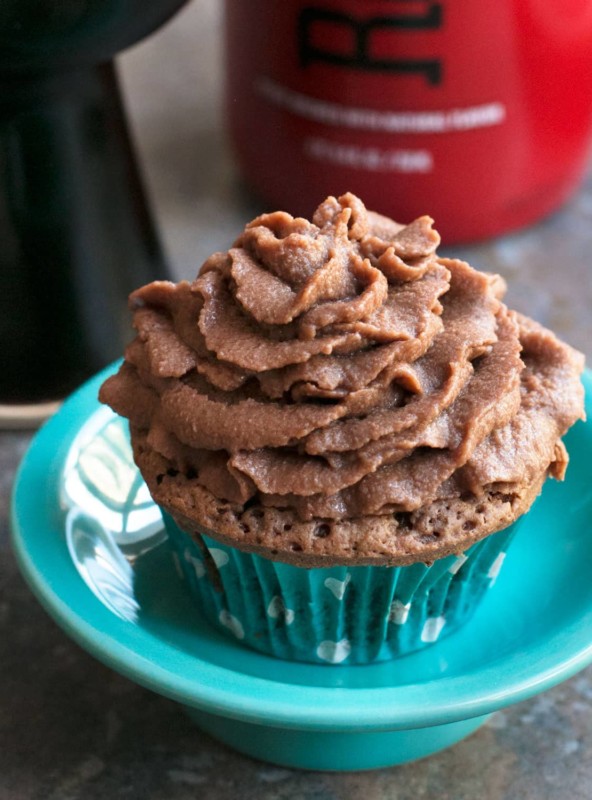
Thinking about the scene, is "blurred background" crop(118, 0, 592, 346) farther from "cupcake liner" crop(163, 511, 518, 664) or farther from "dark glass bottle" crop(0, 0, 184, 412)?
"cupcake liner" crop(163, 511, 518, 664)

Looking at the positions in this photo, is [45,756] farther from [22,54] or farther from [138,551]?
[22,54]

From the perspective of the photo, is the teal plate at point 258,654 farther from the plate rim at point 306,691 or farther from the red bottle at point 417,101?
the red bottle at point 417,101

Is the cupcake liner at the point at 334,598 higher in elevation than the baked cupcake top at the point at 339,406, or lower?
lower

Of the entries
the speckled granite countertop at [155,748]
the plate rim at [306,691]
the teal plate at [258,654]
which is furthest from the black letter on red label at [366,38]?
the plate rim at [306,691]

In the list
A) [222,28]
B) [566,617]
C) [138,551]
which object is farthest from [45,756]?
[222,28]

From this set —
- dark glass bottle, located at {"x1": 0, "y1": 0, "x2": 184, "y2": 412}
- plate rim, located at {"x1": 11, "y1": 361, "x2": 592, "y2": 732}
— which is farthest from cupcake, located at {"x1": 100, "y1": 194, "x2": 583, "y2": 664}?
dark glass bottle, located at {"x1": 0, "y1": 0, "x2": 184, "y2": 412}

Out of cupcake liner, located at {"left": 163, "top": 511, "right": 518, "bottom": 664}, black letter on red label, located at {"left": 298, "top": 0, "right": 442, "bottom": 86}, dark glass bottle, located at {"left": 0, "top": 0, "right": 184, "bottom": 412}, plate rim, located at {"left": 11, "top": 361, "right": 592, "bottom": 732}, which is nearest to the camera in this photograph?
plate rim, located at {"left": 11, "top": 361, "right": 592, "bottom": 732}

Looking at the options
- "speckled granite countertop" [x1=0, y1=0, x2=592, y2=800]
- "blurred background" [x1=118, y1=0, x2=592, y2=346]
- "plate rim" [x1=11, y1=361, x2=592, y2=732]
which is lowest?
"speckled granite countertop" [x1=0, y1=0, x2=592, y2=800]
